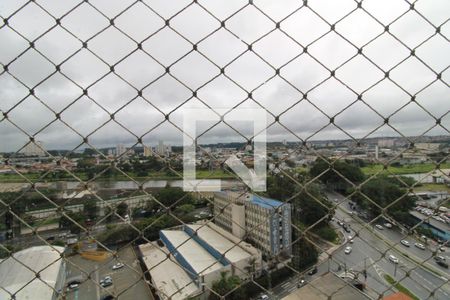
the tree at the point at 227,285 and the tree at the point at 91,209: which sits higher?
the tree at the point at 91,209

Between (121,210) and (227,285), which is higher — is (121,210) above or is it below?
above

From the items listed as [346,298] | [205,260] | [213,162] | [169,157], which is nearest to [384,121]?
[213,162]

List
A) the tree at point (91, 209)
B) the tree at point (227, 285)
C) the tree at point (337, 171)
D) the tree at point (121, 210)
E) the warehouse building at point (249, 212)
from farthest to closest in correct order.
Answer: the tree at point (227, 285) < the tree at point (91, 209) < the tree at point (121, 210) < the warehouse building at point (249, 212) < the tree at point (337, 171)

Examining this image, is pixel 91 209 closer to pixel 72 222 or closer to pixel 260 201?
pixel 72 222

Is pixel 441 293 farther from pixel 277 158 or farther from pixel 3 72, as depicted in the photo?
pixel 3 72

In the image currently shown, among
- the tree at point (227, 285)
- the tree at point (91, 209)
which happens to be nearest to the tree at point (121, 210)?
the tree at point (91, 209)

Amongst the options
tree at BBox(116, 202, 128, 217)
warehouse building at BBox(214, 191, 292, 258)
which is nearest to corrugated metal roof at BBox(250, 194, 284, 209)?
warehouse building at BBox(214, 191, 292, 258)

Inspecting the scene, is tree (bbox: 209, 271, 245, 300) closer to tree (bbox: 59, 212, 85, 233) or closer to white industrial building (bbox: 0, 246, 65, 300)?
white industrial building (bbox: 0, 246, 65, 300)

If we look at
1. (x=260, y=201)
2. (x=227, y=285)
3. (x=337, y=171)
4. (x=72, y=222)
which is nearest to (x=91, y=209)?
(x=72, y=222)

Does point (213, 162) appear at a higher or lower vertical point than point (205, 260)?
higher

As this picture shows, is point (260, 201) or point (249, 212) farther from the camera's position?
point (260, 201)

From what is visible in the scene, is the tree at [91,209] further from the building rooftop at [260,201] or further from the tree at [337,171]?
the tree at [337,171]
